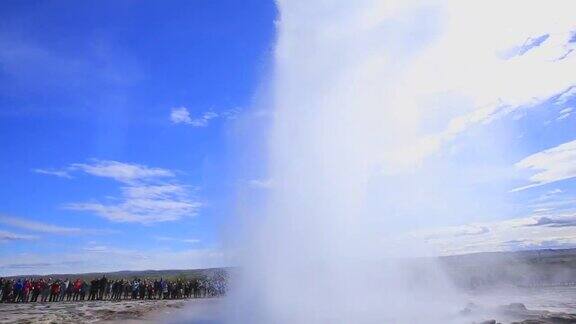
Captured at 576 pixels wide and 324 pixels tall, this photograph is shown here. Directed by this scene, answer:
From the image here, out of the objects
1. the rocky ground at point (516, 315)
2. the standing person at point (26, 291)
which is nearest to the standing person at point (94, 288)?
the standing person at point (26, 291)

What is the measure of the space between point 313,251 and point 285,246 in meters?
1.89

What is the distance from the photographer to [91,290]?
28.6 m

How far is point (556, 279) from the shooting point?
40.8 m

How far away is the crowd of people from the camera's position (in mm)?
26703

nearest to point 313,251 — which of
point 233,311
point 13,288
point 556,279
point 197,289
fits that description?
point 233,311

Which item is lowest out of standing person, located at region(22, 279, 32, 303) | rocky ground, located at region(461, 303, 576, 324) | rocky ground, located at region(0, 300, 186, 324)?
rocky ground, located at region(461, 303, 576, 324)

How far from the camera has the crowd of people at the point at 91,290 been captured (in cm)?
2670

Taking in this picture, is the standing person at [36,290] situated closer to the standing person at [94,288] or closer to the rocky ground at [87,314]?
the standing person at [94,288]

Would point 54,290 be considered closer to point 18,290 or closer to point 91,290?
point 18,290

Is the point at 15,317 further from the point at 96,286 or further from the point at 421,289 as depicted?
the point at 421,289

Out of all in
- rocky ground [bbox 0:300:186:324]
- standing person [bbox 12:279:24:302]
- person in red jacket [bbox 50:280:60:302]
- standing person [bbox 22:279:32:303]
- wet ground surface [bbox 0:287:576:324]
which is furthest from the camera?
person in red jacket [bbox 50:280:60:302]

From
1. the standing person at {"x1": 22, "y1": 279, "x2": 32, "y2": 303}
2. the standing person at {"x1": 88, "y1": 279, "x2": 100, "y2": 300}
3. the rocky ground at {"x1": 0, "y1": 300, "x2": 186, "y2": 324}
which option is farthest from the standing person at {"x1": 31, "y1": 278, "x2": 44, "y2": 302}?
the rocky ground at {"x1": 0, "y1": 300, "x2": 186, "y2": 324}

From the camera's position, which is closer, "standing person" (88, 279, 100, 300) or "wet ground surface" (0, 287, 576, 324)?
"wet ground surface" (0, 287, 576, 324)

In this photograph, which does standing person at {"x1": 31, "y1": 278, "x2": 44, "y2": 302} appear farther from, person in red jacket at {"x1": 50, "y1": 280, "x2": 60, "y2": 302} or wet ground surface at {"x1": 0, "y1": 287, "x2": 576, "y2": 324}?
wet ground surface at {"x1": 0, "y1": 287, "x2": 576, "y2": 324}
